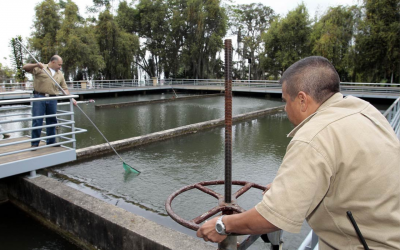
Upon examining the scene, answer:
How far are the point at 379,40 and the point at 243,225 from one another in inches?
912

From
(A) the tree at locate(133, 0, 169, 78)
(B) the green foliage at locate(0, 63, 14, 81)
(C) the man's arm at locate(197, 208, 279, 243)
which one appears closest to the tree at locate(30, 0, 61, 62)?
(A) the tree at locate(133, 0, 169, 78)

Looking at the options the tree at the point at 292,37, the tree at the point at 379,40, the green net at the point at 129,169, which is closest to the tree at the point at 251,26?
the tree at the point at 292,37

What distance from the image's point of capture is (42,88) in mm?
4695

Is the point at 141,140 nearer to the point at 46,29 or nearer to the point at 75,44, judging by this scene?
the point at 75,44

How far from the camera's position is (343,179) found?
1053 mm

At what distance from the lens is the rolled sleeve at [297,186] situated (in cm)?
100

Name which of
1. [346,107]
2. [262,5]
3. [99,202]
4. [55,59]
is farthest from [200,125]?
[262,5]

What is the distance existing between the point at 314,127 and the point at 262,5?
4255cm

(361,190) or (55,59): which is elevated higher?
(55,59)

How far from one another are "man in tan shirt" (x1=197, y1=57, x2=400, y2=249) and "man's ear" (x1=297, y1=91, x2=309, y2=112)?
7 cm

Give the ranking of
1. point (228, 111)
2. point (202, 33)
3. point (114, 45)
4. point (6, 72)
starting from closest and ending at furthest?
point (228, 111), point (114, 45), point (202, 33), point (6, 72)

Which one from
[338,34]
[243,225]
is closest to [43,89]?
[243,225]

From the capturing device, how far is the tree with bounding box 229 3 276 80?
38.2 m

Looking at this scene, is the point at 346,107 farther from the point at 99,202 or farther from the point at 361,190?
the point at 99,202
